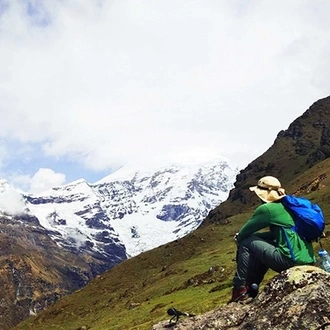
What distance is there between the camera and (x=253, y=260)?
1245 cm

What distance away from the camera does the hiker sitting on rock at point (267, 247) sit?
1197cm

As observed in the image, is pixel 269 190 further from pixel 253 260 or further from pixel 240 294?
pixel 240 294

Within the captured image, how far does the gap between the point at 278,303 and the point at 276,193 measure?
3.38 m

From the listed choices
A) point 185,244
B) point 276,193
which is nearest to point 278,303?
point 276,193

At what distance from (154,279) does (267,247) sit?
85270 mm

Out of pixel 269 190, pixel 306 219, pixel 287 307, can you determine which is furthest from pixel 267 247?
pixel 287 307

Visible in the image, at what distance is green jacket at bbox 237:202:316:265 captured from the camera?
11977mm

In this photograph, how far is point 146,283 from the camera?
95125 millimetres

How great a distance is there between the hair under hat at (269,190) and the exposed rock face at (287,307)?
2.26 meters

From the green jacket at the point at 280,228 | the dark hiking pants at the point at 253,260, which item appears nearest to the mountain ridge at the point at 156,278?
the dark hiking pants at the point at 253,260

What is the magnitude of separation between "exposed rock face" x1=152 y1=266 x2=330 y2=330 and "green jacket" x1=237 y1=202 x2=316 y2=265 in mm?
795

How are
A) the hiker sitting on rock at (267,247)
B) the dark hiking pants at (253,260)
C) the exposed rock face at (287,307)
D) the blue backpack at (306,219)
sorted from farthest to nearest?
the dark hiking pants at (253,260) → the hiker sitting on rock at (267,247) → the blue backpack at (306,219) → the exposed rock face at (287,307)

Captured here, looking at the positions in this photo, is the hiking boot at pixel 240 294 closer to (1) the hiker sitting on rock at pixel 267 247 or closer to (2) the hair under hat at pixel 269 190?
(1) the hiker sitting on rock at pixel 267 247

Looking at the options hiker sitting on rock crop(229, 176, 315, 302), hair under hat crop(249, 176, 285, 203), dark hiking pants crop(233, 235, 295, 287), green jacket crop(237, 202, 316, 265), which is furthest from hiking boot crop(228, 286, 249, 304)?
hair under hat crop(249, 176, 285, 203)
